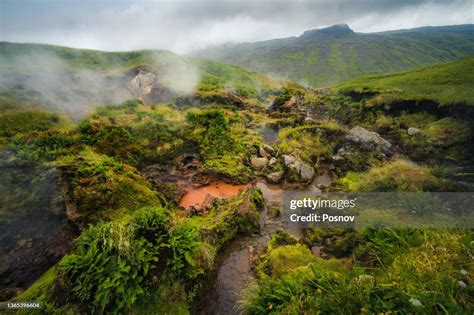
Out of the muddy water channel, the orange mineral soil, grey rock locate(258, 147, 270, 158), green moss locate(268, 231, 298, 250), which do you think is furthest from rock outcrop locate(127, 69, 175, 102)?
green moss locate(268, 231, 298, 250)

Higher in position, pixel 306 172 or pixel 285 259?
pixel 285 259

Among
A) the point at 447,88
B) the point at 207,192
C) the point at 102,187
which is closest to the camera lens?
the point at 102,187

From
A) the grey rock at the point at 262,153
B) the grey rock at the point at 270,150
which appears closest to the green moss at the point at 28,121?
the grey rock at the point at 262,153

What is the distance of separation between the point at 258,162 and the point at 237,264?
9.72 metres

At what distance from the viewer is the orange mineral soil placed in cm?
1170

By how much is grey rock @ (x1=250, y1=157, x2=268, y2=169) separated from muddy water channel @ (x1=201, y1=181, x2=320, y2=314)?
180 inches

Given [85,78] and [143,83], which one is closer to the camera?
[85,78]

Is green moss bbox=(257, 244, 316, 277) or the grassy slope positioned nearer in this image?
green moss bbox=(257, 244, 316, 277)

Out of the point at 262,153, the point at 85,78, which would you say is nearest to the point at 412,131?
the point at 262,153

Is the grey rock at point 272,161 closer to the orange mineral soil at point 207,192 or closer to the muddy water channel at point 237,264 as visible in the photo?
the orange mineral soil at point 207,192

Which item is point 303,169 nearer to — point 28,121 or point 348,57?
point 28,121

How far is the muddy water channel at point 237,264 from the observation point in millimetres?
6238

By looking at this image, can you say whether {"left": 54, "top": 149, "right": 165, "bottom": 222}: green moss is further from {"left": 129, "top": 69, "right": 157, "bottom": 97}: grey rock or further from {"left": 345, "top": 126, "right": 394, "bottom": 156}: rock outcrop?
{"left": 129, "top": 69, "right": 157, "bottom": 97}: grey rock

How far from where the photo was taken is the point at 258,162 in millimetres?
16719
